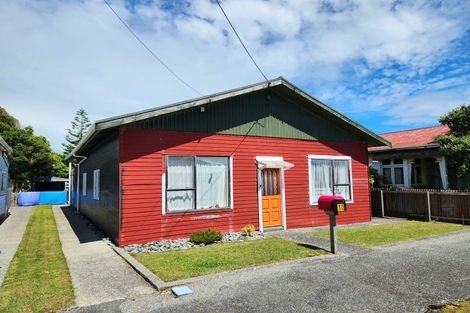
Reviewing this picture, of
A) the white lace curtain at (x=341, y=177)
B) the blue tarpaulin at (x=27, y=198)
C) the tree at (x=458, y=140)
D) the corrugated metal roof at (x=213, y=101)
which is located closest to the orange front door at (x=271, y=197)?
the white lace curtain at (x=341, y=177)

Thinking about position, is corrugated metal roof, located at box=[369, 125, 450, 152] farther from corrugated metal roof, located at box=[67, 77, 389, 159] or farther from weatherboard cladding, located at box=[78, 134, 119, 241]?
weatherboard cladding, located at box=[78, 134, 119, 241]

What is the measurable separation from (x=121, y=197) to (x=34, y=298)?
428cm

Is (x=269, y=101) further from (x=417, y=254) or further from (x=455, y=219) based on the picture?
(x=455, y=219)

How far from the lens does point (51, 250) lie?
30.8 ft

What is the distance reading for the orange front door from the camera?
1233 cm

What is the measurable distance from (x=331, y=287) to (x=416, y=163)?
1783 cm

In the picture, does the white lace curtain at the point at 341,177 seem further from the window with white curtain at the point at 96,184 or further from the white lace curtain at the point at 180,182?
the window with white curtain at the point at 96,184

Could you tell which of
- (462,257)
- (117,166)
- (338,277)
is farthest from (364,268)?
(117,166)

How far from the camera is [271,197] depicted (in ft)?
41.1

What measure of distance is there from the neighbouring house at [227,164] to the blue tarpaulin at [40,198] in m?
16.4

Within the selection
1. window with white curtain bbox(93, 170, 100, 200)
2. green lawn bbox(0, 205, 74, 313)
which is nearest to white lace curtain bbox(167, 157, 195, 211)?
green lawn bbox(0, 205, 74, 313)

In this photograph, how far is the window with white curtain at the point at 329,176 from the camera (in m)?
13.6

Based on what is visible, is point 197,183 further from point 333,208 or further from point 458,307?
point 458,307

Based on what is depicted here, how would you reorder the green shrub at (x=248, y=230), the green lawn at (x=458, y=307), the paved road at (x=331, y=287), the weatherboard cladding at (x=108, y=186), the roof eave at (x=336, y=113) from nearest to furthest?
the green lawn at (x=458, y=307), the paved road at (x=331, y=287), the weatherboard cladding at (x=108, y=186), the green shrub at (x=248, y=230), the roof eave at (x=336, y=113)
